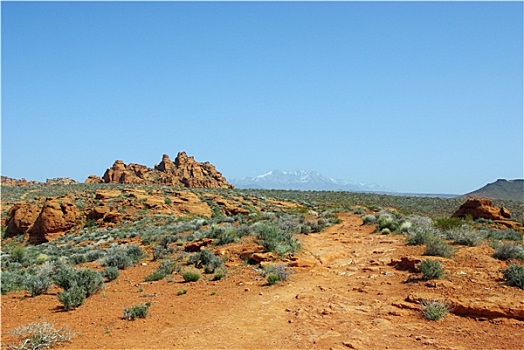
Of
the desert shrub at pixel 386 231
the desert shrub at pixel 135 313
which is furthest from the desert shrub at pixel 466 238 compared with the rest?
the desert shrub at pixel 135 313

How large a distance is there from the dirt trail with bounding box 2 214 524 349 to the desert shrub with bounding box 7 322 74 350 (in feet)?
0.79

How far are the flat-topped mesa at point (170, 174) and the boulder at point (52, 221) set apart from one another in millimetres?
42375

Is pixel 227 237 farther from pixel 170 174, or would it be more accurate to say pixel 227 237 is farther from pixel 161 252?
pixel 170 174

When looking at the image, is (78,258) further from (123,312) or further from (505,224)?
(505,224)

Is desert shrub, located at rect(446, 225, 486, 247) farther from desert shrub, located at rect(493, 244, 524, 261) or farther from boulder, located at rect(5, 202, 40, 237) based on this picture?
boulder, located at rect(5, 202, 40, 237)

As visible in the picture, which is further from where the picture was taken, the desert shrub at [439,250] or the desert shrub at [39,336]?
the desert shrub at [439,250]

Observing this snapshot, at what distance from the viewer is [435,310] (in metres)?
7.30

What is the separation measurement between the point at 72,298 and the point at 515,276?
402 inches

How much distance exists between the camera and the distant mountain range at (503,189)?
11619 cm

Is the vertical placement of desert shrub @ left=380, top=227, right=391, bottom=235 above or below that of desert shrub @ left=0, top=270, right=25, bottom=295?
above

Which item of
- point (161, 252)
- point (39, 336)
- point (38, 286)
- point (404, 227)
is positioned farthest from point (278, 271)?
point (404, 227)

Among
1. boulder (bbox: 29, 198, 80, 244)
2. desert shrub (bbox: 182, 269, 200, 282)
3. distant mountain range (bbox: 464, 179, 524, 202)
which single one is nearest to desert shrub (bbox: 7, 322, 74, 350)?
desert shrub (bbox: 182, 269, 200, 282)

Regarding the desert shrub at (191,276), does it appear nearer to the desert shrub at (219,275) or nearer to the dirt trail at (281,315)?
the dirt trail at (281,315)

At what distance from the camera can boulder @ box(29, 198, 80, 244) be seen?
27234mm
